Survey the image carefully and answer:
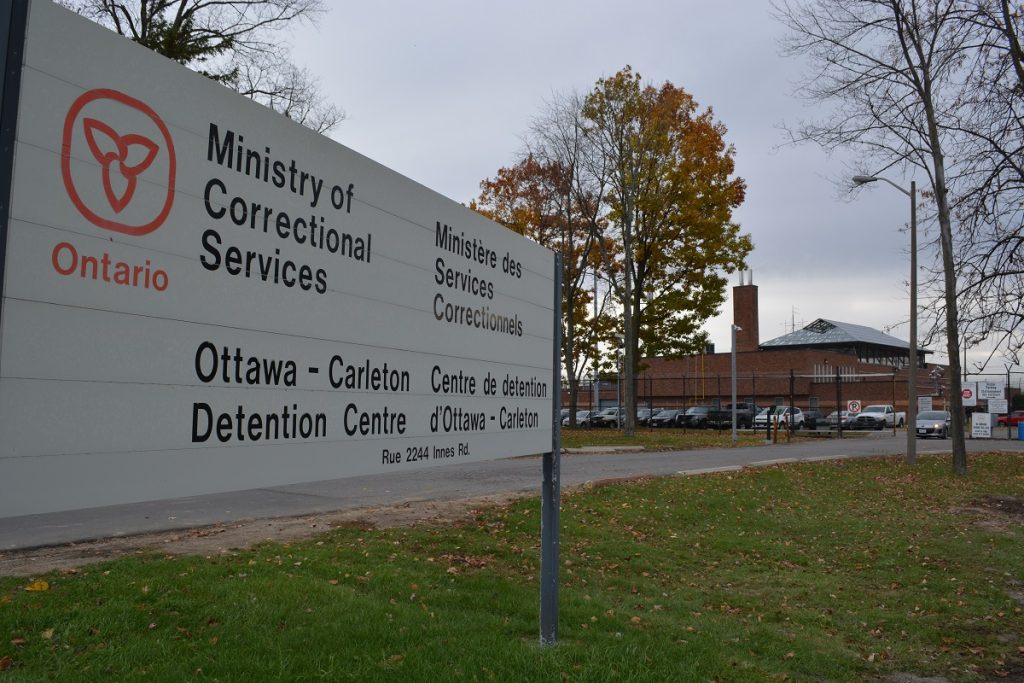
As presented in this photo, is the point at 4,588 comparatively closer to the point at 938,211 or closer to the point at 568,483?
the point at 568,483

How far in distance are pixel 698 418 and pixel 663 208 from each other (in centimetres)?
1803

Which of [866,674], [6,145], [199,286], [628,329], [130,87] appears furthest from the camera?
[628,329]

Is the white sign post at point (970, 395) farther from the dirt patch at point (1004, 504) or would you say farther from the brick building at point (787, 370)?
the dirt patch at point (1004, 504)

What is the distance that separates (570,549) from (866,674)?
3.54m

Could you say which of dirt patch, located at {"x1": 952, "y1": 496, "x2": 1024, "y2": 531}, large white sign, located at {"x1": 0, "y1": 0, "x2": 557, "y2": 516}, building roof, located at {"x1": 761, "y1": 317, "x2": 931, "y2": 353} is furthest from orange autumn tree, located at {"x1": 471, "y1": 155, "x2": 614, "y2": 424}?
building roof, located at {"x1": 761, "y1": 317, "x2": 931, "y2": 353}

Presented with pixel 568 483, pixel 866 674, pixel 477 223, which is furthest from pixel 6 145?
pixel 568 483

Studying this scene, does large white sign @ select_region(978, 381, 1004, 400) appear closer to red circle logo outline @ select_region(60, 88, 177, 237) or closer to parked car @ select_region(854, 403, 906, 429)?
parked car @ select_region(854, 403, 906, 429)

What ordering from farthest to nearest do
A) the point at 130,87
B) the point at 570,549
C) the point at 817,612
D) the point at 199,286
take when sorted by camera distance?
→ 1. the point at 570,549
2. the point at 817,612
3. the point at 199,286
4. the point at 130,87

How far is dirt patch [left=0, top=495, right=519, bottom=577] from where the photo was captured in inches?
266

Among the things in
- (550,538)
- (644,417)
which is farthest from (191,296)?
(644,417)

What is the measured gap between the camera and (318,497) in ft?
37.9

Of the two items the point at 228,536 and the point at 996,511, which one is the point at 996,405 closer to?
the point at 996,511

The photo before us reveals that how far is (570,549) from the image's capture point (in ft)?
27.7

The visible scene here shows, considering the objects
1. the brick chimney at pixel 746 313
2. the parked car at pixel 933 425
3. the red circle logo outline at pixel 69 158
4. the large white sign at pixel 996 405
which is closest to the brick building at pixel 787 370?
the brick chimney at pixel 746 313
